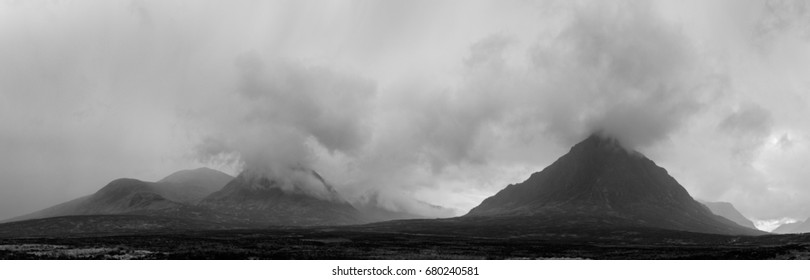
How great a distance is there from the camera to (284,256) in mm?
98250

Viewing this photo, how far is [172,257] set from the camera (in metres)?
91.1

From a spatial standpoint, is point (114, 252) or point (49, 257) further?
point (114, 252)
